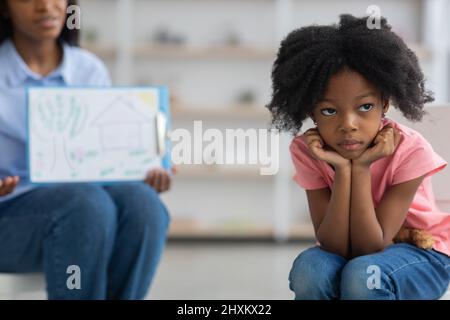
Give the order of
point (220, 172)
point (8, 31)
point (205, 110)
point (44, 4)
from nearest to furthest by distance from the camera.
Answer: point (44, 4)
point (8, 31)
point (205, 110)
point (220, 172)

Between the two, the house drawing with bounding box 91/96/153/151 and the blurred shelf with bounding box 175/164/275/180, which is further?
the blurred shelf with bounding box 175/164/275/180

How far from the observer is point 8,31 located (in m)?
1.02

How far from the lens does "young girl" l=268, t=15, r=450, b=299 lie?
0.49m

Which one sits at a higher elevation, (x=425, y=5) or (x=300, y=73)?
(x=425, y=5)

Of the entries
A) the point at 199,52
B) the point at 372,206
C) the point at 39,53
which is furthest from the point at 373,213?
the point at 199,52

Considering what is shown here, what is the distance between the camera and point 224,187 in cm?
289

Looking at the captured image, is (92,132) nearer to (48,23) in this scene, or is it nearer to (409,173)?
(48,23)

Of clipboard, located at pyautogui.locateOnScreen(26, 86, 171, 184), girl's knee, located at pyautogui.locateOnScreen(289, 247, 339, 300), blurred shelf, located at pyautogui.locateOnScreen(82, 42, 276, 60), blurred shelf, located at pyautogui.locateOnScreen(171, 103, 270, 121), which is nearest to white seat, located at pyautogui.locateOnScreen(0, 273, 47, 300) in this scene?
clipboard, located at pyautogui.locateOnScreen(26, 86, 171, 184)

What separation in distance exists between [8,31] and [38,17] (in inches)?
5.2

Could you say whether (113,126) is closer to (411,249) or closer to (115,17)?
(411,249)

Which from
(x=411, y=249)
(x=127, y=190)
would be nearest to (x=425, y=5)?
(x=127, y=190)

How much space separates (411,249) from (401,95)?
15 cm

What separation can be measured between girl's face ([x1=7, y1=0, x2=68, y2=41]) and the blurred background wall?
1755 millimetres

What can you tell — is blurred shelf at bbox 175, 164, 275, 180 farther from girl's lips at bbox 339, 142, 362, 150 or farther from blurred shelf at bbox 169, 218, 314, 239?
girl's lips at bbox 339, 142, 362, 150
